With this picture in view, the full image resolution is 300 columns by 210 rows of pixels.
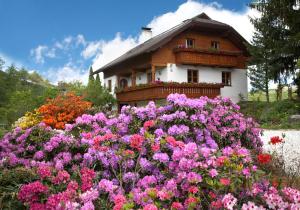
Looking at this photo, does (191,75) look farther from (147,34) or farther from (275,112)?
(147,34)

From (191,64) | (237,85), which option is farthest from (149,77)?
(237,85)

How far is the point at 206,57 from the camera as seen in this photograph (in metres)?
27.6

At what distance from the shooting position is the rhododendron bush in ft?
11.3

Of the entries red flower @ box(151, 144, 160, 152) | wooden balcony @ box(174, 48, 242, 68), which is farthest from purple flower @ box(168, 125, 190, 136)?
wooden balcony @ box(174, 48, 242, 68)

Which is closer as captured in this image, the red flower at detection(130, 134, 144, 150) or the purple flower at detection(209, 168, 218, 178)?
the purple flower at detection(209, 168, 218, 178)

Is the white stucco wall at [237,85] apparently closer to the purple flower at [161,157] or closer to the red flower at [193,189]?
the purple flower at [161,157]

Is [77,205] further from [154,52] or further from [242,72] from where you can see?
[242,72]

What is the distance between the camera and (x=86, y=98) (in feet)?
97.9

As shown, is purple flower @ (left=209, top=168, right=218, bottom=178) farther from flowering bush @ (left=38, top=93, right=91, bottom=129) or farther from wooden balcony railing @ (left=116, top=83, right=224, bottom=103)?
wooden balcony railing @ (left=116, top=83, right=224, bottom=103)

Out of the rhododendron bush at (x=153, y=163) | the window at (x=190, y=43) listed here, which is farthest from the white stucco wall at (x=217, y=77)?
the rhododendron bush at (x=153, y=163)

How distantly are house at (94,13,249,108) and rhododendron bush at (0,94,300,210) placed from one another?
718 inches

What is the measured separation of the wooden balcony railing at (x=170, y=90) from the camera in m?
24.3

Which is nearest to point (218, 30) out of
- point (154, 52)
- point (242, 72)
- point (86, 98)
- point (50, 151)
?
point (242, 72)

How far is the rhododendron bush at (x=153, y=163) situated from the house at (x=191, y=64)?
1822 centimetres
